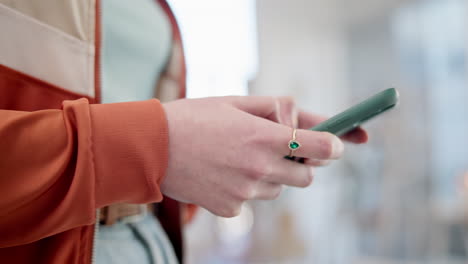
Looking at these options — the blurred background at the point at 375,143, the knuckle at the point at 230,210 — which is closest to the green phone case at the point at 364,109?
the knuckle at the point at 230,210

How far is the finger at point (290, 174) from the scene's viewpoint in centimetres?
38

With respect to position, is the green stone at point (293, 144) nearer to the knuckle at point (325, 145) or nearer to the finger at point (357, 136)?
the knuckle at point (325, 145)

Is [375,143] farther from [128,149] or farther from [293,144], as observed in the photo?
[128,149]

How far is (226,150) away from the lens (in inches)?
13.4

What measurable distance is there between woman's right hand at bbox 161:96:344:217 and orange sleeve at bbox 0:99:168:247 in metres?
0.02

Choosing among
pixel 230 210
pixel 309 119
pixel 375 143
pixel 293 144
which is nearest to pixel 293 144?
pixel 293 144

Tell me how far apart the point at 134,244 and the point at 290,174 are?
24 centimetres

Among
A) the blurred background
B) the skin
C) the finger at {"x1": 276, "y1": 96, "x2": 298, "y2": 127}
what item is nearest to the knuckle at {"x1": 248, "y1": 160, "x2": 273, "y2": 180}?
the skin

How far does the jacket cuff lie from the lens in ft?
0.99

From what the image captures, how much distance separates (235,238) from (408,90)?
77.5 inches

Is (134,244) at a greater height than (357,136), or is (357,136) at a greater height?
(357,136)

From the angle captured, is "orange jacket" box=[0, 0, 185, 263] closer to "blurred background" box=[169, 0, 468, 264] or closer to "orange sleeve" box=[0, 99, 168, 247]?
"orange sleeve" box=[0, 99, 168, 247]

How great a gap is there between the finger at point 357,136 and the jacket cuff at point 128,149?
0.32 metres

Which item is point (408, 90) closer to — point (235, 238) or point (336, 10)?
point (336, 10)
